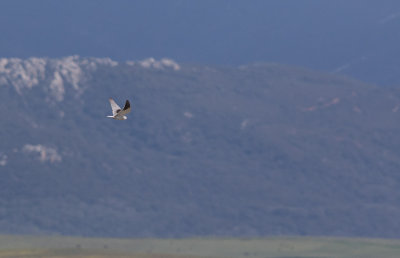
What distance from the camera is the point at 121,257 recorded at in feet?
648

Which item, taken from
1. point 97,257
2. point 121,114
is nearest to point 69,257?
point 97,257

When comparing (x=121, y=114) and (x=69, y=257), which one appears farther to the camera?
(x=69, y=257)

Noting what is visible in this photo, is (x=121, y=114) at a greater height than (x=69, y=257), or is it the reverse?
(x=69, y=257)

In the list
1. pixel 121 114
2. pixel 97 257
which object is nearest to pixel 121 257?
pixel 97 257

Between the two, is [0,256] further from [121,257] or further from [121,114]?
[121,114]

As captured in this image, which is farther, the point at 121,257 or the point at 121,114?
the point at 121,257

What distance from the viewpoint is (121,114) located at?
73625 millimetres

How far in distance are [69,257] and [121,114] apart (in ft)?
404

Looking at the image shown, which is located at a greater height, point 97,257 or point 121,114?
point 97,257

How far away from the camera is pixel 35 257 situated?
7687 inches

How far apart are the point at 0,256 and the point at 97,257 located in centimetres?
1337

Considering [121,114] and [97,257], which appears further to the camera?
[97,257]

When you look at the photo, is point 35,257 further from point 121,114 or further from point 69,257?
point 121,114

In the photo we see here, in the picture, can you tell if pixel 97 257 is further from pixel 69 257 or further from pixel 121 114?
pixel 121 114
